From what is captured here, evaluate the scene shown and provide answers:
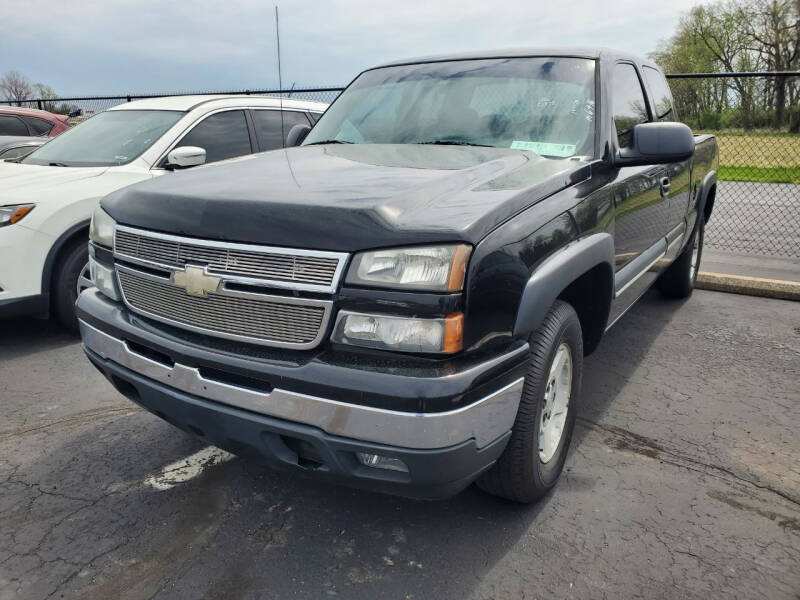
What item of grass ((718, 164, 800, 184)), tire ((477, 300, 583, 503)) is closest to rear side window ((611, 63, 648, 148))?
tire ((477, 300, 583, 503))

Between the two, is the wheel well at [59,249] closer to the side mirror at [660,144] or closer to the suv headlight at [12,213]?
the suv headlight at [12,213]

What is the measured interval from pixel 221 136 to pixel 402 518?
13.5ft

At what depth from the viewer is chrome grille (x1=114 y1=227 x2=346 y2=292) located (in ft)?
6.53

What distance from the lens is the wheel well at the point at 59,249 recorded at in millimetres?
4469

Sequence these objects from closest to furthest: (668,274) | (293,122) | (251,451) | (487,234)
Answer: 1. (487,234)
2. (251,451)
3. (668,274)
4. (293,122)

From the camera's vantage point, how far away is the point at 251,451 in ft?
7.28

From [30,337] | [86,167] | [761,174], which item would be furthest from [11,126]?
[761,174]

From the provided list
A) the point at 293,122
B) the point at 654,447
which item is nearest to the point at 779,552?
the point at 654,447

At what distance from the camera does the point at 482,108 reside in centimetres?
324

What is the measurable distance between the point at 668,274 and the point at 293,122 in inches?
145

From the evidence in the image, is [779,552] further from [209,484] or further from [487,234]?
[209,484]

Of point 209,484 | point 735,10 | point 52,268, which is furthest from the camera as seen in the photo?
point 735,10

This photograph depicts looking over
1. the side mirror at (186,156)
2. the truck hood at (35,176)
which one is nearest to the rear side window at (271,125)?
the side mirror at (186,156)

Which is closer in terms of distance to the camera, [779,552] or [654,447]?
[779,552]
